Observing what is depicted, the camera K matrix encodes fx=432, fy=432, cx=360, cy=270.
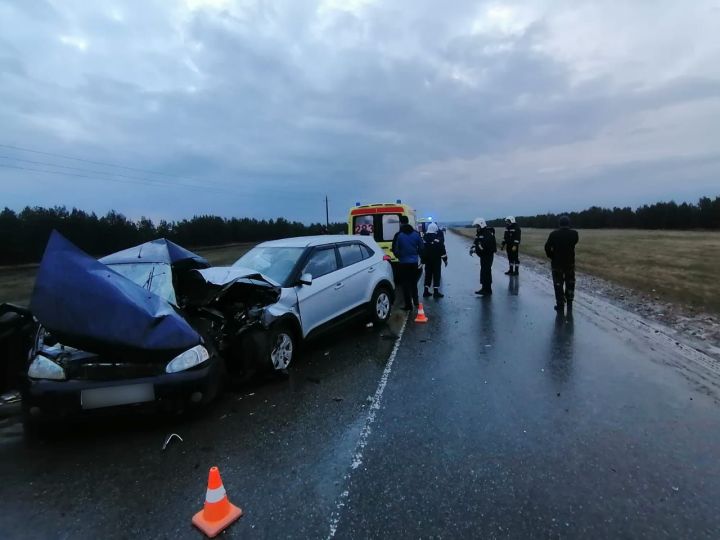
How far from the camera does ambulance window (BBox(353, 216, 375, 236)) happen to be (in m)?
12.9

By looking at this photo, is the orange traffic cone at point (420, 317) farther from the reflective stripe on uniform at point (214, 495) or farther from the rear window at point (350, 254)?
the reflective stripe on uniform at point (214, 495)

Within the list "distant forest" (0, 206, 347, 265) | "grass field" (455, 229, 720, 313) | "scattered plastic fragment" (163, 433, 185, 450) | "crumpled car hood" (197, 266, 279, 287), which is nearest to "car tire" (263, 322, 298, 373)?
"crumpled car hood" (197, 266, 279, 287)

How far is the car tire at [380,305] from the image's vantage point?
7.84m

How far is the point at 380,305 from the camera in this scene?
8.10 m

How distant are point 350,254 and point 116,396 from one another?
4.51m

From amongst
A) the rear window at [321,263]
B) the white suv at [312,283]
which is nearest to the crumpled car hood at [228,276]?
the white suv at [312,283]

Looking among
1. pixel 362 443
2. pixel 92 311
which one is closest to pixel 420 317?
pixel 362 443

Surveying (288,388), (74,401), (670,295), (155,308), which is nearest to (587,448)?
(288,388)

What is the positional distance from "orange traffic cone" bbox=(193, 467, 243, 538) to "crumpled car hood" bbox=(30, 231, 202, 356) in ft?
5.38

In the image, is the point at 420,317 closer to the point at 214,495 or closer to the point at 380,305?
the point at 380,305

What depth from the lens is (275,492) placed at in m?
3.03

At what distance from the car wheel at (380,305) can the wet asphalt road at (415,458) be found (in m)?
2.06

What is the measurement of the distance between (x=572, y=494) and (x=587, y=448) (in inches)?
29.1

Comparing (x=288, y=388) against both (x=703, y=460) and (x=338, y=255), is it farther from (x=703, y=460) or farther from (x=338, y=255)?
(x=703, y=460)
